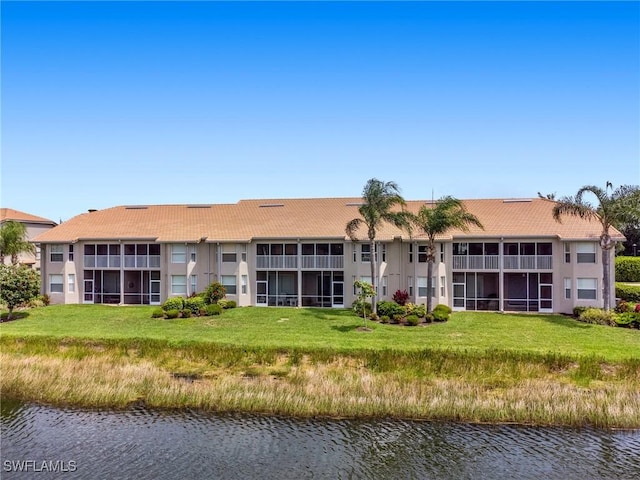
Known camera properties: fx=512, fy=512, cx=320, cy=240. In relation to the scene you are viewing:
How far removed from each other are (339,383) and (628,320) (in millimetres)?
20191

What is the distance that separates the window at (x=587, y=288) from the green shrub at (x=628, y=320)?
13.5 ft

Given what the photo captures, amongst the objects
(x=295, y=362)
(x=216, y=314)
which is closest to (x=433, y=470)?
(x=295, y=362)

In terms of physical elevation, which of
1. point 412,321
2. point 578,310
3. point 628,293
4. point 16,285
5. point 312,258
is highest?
point 312,258

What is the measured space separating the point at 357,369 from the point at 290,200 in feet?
84.9

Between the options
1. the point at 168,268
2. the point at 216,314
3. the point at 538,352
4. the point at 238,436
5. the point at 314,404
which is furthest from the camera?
the point at 168,268

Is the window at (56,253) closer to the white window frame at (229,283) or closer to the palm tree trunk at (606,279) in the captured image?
the white window frame at (229,283)

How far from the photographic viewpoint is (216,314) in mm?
36594

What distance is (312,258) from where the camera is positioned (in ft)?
131

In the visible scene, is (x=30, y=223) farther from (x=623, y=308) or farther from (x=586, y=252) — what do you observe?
(x=623, y=308)

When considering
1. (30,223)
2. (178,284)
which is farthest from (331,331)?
(30,223)

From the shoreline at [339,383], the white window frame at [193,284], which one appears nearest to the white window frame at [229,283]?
the white window frame at [193,284]

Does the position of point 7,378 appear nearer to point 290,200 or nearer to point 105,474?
point 105,474

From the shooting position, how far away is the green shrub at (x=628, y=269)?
4884 cm

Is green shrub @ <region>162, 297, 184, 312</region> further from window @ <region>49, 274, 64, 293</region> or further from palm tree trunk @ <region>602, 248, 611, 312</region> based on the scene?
palm tree trunk @ <region>602, 248, 611, 312</region>
